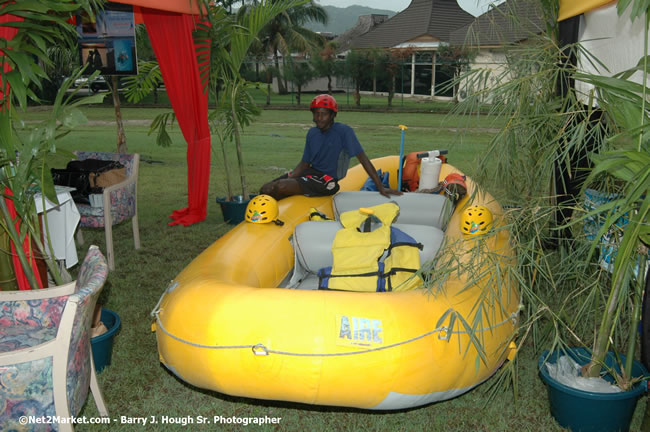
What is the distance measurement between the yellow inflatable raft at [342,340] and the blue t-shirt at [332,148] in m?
2.02

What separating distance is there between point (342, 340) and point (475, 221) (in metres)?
1.38

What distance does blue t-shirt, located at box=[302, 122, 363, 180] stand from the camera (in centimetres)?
466

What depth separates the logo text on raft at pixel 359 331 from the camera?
8.03 feet

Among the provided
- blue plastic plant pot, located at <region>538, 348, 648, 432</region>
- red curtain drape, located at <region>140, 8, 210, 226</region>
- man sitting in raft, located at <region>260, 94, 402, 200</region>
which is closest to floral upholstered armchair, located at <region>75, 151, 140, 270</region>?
red curtain drape, located at <region>140, 8, 210, 226</region>

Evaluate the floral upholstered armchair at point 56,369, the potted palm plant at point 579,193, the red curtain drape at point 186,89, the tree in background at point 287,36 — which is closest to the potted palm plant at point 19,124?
the floral upholstered armchair at point 56,369

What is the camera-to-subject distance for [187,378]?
2633 mm

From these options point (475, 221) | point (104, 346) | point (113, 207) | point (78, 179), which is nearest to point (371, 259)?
point (475, 221)

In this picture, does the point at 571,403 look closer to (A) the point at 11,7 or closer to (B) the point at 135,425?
(B) the point at 135,425

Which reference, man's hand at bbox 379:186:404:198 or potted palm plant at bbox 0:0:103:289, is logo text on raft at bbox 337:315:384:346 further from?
man's hand at bbox 379:186:404:198

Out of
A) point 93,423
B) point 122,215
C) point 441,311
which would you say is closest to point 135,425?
point 93,423

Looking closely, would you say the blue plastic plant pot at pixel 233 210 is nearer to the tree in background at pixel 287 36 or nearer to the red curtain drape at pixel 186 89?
the red curtain drape at pixel 186 89

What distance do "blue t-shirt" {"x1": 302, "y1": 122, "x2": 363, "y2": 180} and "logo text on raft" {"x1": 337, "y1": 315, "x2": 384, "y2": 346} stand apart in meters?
2.31

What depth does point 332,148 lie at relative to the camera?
186 inches

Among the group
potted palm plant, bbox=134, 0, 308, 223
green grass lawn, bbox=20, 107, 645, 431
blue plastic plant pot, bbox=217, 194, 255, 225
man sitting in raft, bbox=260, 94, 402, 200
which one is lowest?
green grass lawn, bbox=20, 107, 645, 431
